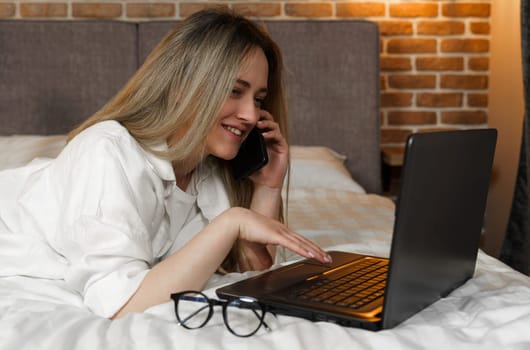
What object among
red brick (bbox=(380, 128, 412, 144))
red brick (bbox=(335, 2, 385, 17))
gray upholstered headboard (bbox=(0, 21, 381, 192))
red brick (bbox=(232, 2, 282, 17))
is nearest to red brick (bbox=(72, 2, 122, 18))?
gray upholstered headboard (bbox=(0, 21, 381, 192))

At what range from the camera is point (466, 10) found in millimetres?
3531

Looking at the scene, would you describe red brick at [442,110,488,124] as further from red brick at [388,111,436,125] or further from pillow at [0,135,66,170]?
pillow at [0,135,66,170]

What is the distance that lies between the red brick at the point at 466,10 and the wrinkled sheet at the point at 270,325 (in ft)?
7.67

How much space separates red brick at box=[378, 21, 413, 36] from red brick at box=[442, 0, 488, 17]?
0.19 m

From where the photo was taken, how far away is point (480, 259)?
168 centimetres

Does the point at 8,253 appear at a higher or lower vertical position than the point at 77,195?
lower

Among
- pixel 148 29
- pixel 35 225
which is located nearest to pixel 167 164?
pixel 35 225

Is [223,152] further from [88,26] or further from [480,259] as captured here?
[88,26]

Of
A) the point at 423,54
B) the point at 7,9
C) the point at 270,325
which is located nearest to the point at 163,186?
the point at 270,325

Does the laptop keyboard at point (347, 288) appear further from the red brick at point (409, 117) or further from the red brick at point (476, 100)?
the red brick at point (476, 100)

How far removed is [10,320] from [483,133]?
0.82 m

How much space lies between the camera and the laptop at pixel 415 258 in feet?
3.31

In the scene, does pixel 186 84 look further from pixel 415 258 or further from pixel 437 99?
pixel 437 99

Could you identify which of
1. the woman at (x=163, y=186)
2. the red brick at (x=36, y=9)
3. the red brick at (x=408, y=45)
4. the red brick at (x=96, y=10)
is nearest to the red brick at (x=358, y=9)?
the red brick at (x=408, y=45)
